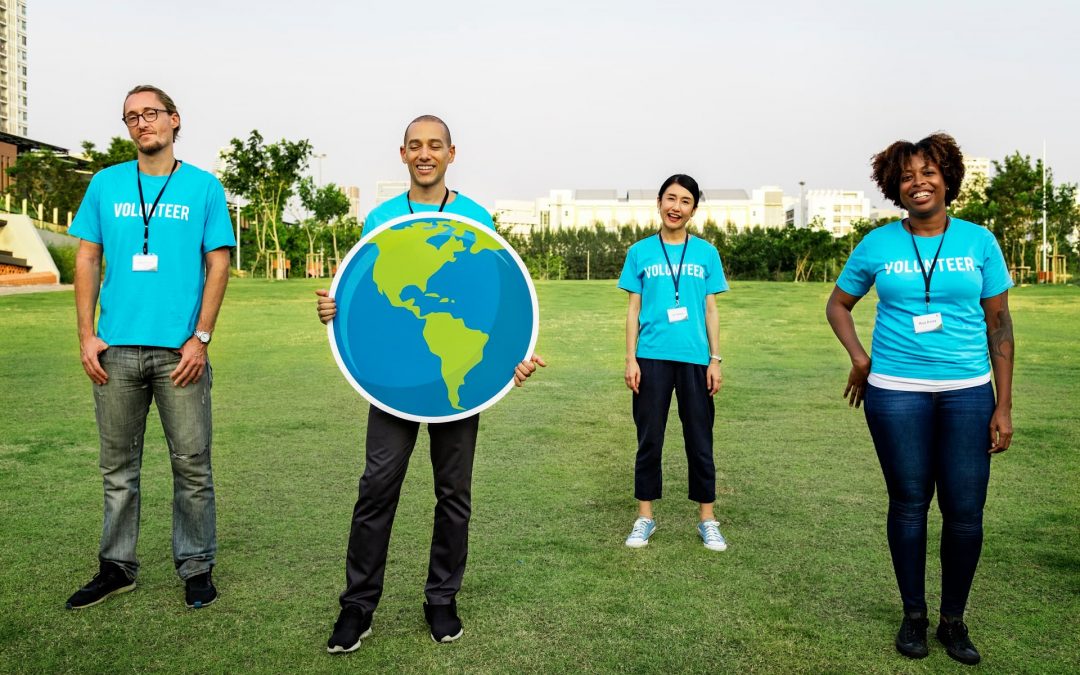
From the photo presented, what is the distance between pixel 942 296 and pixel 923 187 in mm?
424

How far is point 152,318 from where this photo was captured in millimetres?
4062

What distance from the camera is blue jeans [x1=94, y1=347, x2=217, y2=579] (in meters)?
4.14

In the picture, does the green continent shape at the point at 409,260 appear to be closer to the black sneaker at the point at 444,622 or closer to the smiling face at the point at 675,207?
the black sneaker at the point at 444,622

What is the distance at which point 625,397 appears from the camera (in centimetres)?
1184

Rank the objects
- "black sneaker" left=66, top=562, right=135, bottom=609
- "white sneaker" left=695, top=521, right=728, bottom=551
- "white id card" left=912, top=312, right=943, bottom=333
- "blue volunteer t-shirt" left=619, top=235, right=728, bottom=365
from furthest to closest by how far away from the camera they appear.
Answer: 1. "blue volunteer t-shirt" left=619, top=235, right=728, bottom=365
2. "white sneaker" left=695, top=521, right=728, bottom=551
3. "black sneaker" left=66, top=562, right=135, bottom=609
4. "white id card" left=912, top=312, right=943, bottom=333

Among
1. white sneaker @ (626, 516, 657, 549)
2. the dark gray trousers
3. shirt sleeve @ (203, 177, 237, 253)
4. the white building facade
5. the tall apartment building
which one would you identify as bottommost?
white sneaker @ (626, 516, 657, 549)

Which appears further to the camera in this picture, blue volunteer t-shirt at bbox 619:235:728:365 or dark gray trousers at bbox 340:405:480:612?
blue volunteer t-shirt at bbox 619:235:728:365

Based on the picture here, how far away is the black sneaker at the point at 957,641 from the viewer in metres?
3.62

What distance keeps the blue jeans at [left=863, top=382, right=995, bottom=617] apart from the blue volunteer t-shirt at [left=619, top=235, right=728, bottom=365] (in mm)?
1524

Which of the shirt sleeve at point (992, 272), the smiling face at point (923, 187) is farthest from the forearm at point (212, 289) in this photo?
the shirt sleeve at point (992, 272)

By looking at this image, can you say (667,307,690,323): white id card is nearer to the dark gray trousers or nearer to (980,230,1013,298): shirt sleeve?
the dark gray trousers

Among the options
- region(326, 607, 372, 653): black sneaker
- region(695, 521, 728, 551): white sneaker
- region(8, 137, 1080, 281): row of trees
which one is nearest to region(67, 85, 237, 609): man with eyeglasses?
region(326, 607, 372, 653): black sneaker

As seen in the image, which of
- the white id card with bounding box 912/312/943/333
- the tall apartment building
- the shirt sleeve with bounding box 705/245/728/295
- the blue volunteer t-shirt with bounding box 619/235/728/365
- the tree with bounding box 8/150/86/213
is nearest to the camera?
the white id card with bounding box 912/312/943/333

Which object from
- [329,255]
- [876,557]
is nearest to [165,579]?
[876,557]
